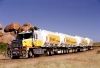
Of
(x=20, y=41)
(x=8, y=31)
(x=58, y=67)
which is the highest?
(x=8, y=31)

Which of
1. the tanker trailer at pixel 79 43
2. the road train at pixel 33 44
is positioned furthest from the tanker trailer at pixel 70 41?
the road train at pixel 33 44

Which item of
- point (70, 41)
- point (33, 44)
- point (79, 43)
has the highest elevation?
point (70, 41)

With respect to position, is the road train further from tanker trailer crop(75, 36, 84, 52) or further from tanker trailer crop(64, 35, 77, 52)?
tanker trailer crop(75, 36, 84, 52)

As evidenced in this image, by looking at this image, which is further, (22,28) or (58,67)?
(22,28)

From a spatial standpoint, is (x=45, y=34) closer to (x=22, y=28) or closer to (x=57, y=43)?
(x=57, y=43)

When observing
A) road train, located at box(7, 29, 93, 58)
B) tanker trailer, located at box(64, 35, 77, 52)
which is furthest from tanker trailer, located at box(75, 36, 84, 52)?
road train, located at box(7, 29, 93, 58)

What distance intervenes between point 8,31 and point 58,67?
56.0 meters

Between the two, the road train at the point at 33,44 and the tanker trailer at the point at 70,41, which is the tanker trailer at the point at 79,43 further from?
the road train at the point at 33,44

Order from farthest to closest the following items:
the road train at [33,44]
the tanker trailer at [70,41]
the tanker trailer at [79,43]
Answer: the tanker trailer at [79,43], the tanker trailer at [70,41], the road train at [33,44]

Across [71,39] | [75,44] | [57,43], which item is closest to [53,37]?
[57,43]

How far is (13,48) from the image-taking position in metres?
25.7

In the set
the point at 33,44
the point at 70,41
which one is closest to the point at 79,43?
the point at 70,41

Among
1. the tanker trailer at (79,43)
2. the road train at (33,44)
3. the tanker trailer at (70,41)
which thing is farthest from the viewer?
the tanker trailer at (79,43)

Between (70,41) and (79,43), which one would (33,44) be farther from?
(79,43)
